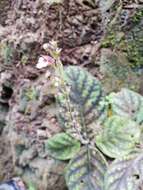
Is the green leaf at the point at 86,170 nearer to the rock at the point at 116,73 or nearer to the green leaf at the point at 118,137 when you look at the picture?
the green leaf at the point at 118,137

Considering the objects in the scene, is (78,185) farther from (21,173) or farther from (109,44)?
(109,44)

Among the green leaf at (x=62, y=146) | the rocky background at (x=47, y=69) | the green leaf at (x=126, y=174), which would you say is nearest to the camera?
the green leaf at (x=126, y=174)

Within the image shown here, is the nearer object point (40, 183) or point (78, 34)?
point (40, 183)

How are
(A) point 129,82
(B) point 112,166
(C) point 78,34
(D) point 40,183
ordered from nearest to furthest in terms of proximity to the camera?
(B) point 112,166
(D) point 40,183
(A) point 129,82
(C) point 78,34

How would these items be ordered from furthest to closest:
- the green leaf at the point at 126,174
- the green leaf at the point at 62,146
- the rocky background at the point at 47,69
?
the rocky background at the point at 47,69
the green leaf at the point at 62,146
the green leaf at the point at 126,174

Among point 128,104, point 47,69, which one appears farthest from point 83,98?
point 47,69

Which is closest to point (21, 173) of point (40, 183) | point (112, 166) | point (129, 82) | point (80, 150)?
point (40, 183)

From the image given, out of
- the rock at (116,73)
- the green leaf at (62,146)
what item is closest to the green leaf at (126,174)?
the green leaf at (62,146)
